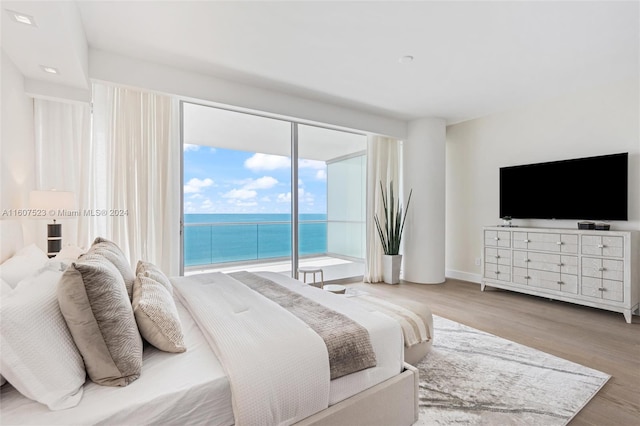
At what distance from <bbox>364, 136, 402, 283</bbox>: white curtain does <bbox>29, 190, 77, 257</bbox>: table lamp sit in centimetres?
404

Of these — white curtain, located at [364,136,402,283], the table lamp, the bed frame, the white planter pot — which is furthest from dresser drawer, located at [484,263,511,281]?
the table lamp

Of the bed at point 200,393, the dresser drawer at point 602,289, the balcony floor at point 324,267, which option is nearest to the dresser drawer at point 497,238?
the dresser drawer at point 602,289

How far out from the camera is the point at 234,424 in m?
1.19

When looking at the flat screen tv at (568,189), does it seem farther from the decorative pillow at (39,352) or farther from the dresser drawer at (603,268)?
the decorative pillow at (39,352)

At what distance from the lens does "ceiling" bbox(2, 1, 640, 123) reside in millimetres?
2385

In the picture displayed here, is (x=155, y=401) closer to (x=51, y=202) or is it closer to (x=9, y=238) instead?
(x=9, y=238)

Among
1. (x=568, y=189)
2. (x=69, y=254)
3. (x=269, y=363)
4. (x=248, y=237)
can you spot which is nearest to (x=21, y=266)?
(x=69, y=254)

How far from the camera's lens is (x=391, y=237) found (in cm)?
526

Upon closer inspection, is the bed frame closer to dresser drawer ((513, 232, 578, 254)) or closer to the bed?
the bed

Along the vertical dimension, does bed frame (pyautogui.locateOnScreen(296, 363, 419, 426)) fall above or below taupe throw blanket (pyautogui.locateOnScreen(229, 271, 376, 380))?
below

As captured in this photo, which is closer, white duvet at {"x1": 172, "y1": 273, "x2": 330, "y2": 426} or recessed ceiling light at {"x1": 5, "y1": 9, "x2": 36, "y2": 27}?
white duvet at {"x1": 172, "y1": 273, "x2": 330, "y2": 426}

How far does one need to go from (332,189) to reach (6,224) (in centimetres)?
419

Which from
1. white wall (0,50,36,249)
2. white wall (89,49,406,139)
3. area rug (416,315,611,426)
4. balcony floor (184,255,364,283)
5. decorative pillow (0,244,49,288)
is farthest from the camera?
balcony floor (184,255,364,283)

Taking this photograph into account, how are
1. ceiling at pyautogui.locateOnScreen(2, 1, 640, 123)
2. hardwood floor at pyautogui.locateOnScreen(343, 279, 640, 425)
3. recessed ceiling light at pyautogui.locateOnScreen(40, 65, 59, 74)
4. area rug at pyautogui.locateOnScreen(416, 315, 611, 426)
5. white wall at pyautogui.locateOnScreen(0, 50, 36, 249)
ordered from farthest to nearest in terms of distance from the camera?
1. recessed ceiling light at pyautogui.locateOnScreen(40, 65, 59, 74)
2. ceiling at pyautogui.locateOnScreen(2, 1, 640, 123)
3. white wall at pyautogui.locateOnScreen(0, 50, 36, 249)
4. hardwood floor at pyautogui.locateOnScreen(343, 279, 640, 425)
5. area rug at pyautogui.locateOnScreen(416, 315, 611, 426)
